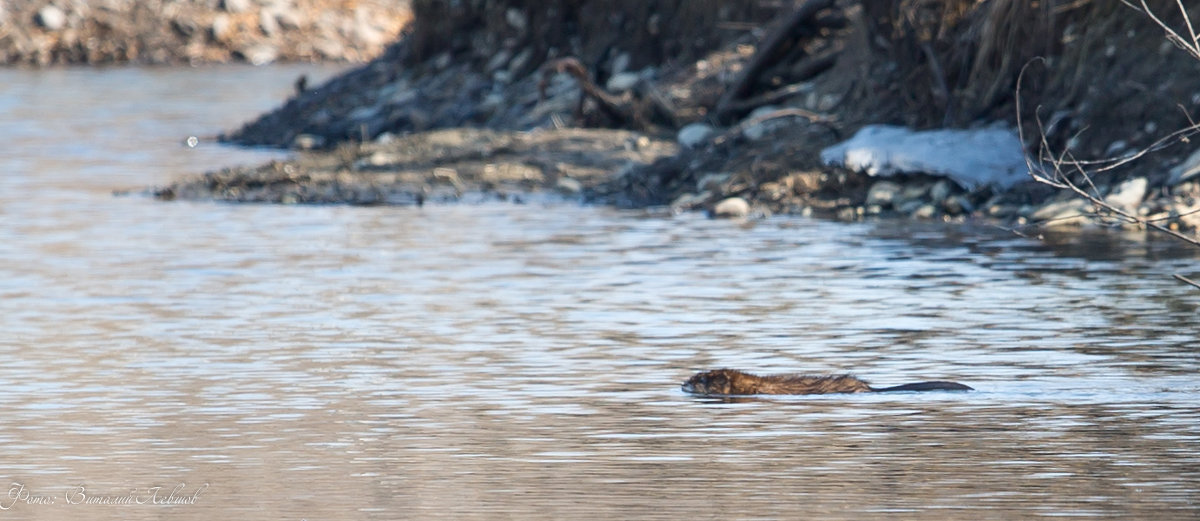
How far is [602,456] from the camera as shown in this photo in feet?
21.8

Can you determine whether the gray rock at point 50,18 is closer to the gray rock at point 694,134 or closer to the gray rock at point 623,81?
the gray rock at point 623,81

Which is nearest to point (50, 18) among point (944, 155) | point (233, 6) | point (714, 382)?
point (233, 6)

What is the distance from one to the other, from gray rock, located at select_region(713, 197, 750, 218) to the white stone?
79 centimetres

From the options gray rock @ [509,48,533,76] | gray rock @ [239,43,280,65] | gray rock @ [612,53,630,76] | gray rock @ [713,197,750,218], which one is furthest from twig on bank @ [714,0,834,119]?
gray rock @ [239,43,280,65]

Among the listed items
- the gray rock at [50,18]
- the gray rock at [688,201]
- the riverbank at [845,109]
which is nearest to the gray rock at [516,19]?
the riverbank at [845,109]

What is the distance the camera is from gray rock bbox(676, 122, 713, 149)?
1764cm

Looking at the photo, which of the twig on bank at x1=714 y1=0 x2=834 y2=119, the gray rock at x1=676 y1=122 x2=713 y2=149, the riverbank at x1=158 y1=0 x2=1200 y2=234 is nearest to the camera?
the riverbank at x1=158 y1=0 x2=1200 y2=234

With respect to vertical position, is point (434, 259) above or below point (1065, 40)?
below

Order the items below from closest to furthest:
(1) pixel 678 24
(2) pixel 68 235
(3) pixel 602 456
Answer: (3) pixel 602 456 → (2) pixel 68 235 → (1) pixel 678 24

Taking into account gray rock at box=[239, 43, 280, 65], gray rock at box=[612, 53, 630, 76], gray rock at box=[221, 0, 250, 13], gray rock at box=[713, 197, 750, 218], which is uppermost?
gray rock at box=[612, 53, 630, 76]

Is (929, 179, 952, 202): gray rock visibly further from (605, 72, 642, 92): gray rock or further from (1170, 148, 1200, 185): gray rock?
(605, 72, 642, 92): gray rock

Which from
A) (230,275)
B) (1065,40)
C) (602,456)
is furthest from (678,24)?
(602,456)

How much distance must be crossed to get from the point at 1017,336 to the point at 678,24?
12.4 meters

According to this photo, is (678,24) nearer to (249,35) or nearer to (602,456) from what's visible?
(602,456)
